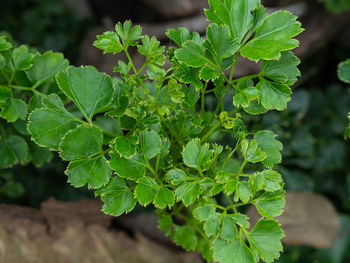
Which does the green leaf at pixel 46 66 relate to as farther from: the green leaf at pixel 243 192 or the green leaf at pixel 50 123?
the green leaf at pixel 243 192

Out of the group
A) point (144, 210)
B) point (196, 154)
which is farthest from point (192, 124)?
point (144, 210)

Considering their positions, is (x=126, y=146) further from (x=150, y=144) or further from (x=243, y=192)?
(x=243, y=192)

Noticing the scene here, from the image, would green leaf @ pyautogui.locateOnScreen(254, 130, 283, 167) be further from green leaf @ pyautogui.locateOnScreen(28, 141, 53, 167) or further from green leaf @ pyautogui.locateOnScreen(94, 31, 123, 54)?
green leaf @ pyautogui.locateOnScreen(28, 141, 53, 167)

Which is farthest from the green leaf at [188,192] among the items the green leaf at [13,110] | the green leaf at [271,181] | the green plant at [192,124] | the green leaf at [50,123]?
the green leaf at [13,110]

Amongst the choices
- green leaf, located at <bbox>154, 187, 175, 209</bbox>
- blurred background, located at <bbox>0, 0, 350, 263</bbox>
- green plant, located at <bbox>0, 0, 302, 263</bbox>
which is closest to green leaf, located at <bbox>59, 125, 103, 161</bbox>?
green plant, located at <bbox>0, 0, 302, 263</bbox>

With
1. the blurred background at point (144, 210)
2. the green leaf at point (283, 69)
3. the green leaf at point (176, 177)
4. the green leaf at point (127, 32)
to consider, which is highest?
the green leaf at point (127, 32)

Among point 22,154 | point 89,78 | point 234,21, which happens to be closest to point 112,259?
point 22,154
